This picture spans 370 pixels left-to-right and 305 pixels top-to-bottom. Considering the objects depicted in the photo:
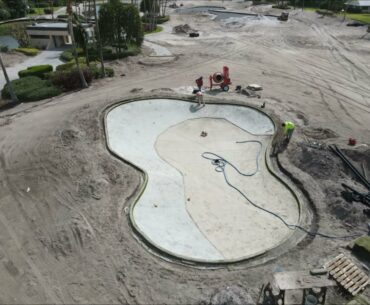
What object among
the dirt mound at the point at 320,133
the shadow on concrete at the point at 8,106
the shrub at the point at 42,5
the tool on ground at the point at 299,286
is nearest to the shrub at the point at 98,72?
the shadow on concrete at the point at 8,106

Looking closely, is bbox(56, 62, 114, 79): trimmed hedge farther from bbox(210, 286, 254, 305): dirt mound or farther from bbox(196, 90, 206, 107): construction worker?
→ bbox(210, 286, 254, 305): dirt mound

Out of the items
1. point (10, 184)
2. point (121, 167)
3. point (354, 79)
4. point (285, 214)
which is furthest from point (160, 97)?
point (354, 79)

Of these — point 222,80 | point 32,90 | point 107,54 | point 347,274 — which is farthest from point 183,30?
point 347,274

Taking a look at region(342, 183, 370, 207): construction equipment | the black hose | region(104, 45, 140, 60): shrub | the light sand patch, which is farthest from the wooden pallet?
region(104, 45, 140, 60): shrub

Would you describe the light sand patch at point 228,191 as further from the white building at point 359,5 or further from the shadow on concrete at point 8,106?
the white building at point 359,5

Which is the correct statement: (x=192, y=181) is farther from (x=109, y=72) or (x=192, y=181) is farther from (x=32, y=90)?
(x=109, y=72)

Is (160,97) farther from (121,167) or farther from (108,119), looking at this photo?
(121,167)
